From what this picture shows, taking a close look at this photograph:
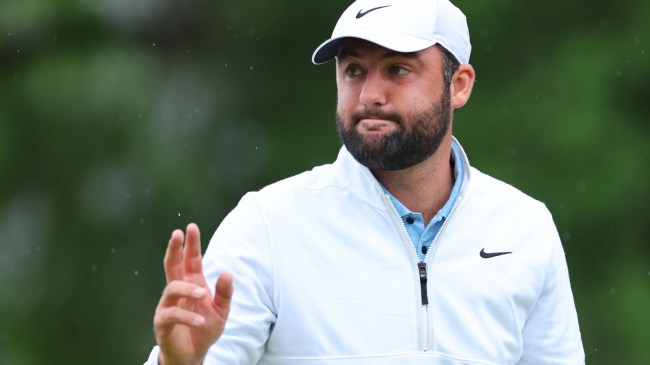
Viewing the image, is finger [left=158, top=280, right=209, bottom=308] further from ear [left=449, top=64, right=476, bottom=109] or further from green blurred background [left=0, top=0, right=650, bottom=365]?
green blurred background [left=0, top=0, right=650, bottom=365]

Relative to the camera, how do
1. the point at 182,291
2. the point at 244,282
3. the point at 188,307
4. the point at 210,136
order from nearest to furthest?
the point at 182,291 < the point at 188,307 < the point at 244,282 < the point at 210,136

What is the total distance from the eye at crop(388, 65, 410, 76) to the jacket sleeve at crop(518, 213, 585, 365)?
52 cm

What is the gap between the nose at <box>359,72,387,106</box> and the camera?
11.3 feet

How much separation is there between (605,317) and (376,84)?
198 inches

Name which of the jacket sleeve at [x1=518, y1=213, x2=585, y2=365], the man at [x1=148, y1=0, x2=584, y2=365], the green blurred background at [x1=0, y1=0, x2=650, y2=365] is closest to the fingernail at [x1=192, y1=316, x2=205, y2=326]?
the man at [x1=148, y1=0, x2=584, y2=365]

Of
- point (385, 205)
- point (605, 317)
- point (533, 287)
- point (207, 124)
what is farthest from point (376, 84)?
point (207, 124)

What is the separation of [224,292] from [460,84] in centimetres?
104

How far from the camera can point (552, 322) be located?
3.66 meters

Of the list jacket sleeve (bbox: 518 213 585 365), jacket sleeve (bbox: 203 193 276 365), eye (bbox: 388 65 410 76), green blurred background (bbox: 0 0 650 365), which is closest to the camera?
jacket sleeve (bbox: 203 193 276 365)

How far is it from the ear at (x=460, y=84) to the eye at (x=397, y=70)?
0.21 m

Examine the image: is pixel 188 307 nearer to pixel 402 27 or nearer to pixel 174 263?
pixel 174 263

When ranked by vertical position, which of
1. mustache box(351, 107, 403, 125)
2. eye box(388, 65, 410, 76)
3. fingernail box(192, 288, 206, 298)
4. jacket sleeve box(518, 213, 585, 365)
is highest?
eye box(388, 65, 410, 76)

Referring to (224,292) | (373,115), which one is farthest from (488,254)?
(224,292)

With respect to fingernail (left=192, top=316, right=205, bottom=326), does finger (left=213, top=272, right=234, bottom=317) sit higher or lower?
higher
